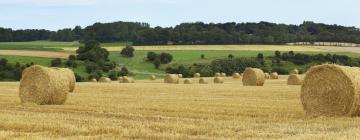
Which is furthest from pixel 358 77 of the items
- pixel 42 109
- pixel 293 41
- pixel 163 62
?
pixel 293 41

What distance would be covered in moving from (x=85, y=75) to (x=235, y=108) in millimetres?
40024

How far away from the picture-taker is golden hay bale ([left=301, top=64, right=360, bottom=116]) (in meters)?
16.8

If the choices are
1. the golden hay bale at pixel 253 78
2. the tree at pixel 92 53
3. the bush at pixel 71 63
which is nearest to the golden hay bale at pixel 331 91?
the golden hay bale at pixel 253 78

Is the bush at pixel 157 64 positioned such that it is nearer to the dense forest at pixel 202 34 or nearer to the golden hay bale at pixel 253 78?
the dense forest at pixel 202 34

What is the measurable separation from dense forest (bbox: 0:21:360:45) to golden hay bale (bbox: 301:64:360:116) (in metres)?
74.8

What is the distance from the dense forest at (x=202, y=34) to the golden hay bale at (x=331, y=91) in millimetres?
74845

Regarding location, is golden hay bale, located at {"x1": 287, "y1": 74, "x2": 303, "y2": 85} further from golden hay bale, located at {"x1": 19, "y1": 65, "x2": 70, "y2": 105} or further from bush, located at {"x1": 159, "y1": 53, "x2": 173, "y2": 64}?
bush, located at {"x1": 159, "y1": 53, "x2": 173, "y2": 64}

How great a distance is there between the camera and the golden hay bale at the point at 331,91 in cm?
1678

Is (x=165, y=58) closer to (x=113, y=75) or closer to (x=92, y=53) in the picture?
(x=92, y=53)

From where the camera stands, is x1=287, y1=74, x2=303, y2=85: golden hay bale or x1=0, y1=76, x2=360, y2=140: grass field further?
x1=287, y1=74, x2=303, y2=85: golden hay bale

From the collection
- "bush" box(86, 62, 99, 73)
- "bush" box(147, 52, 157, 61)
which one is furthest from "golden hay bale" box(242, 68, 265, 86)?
"bush" box(147, 52, 157, 61)

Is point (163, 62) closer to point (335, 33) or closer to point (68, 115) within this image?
point (335, 33)

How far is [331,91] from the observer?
57.7ft

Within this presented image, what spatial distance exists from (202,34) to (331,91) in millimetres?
77700
